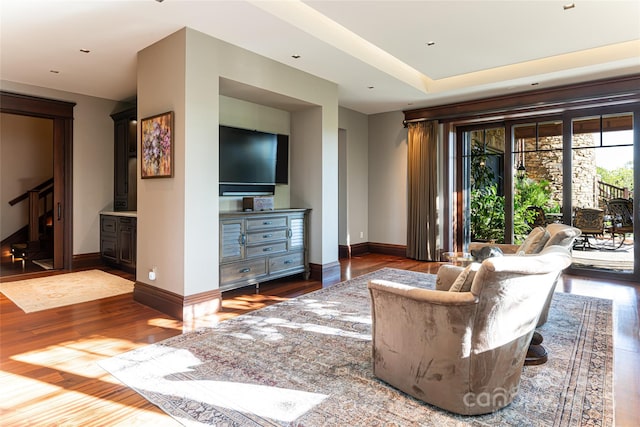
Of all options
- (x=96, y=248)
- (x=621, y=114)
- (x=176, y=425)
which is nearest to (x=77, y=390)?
(x=176, y=425)

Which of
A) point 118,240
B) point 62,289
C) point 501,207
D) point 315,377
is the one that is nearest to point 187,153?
point 315,377

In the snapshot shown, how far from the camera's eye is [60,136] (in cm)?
584

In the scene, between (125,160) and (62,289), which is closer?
(62,289)

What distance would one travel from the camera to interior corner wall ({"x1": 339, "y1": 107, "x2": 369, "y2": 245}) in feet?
23.4

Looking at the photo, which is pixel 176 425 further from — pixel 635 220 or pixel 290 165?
pixel 635 220

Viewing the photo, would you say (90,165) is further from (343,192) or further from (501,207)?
(501,207)

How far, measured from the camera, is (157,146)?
152 inches

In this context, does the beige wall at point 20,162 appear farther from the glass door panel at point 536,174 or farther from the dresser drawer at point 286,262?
the glass door panel at point 536,174

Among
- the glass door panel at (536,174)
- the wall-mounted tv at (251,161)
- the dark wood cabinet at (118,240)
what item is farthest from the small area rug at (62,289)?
the glass door panel at (536,174)

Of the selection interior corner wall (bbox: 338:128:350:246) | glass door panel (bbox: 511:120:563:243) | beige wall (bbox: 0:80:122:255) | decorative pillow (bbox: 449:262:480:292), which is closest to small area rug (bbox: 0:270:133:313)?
beige wall (bbox: 0:80:122:255)

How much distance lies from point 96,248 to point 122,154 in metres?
1.69

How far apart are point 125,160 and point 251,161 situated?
8.88ft

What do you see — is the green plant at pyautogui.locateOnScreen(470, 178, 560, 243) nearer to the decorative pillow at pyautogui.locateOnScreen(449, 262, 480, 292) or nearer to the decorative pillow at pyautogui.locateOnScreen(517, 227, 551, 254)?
the decorative pillow at pyautogui.locateOnScreen(517, 227, 551, 254)

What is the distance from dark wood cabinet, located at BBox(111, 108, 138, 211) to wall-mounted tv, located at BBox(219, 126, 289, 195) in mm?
2335
